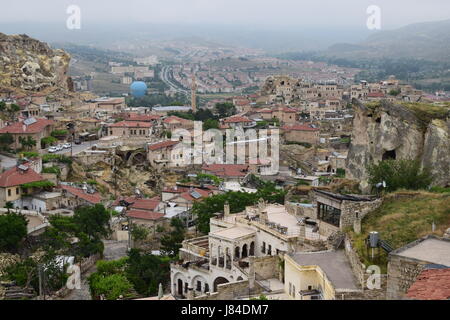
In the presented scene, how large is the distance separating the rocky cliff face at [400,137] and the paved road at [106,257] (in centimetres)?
889

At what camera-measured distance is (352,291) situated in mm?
9914

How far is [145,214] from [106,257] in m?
3.33

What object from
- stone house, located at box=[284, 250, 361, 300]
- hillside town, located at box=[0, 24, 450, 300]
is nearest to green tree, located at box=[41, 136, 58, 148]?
hillside town, located at box=[0, 24, 450, 300]

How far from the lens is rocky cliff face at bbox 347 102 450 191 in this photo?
73.0ft

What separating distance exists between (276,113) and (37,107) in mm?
18135

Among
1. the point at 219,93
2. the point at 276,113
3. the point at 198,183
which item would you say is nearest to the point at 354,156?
the point at 198,183

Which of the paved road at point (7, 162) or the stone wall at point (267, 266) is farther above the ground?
the paved road at point (7, 162)

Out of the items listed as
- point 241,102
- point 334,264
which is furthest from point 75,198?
point 241,102

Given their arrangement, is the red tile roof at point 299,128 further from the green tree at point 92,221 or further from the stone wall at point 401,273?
the stone wall at point 401,273

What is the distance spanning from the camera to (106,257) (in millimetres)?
20188

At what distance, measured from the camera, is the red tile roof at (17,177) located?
2356cm

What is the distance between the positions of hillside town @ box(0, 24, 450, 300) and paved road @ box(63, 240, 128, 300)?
71 mm

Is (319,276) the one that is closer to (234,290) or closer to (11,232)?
(234,290)

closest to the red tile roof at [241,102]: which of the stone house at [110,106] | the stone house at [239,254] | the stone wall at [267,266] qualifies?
the stone house at [110,106]
